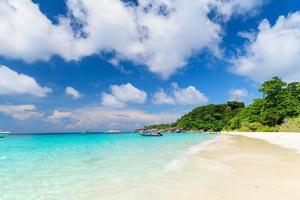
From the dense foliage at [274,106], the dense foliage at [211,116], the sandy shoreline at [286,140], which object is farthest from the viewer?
the dense foliage at [211,116]

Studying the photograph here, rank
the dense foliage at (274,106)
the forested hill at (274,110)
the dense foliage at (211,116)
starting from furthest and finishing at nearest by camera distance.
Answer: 1. the dense foliage at (211,116)
2. the dense foliage at (274,106)
3. the forested hill at (274,110)

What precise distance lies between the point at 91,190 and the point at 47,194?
3.57 ft

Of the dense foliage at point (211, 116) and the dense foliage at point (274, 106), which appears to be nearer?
the dense foliage at point (274, 106)

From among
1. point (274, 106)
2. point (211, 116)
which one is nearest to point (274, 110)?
point (274, 106)

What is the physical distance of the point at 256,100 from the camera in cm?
6194

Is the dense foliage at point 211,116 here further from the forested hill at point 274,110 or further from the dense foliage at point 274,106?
the dense foliage at point 274,106

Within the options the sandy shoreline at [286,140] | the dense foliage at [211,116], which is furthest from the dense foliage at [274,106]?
the dense foliage at [211,116]

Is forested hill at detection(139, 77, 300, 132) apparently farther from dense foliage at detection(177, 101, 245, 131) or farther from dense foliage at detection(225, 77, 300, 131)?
dense foliage at detection(177, 101, 245, 131)

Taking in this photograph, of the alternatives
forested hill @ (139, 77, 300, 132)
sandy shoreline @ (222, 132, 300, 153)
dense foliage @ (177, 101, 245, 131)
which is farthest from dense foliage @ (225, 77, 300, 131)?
→ dense foliage @ (177, 101, 245, 131)

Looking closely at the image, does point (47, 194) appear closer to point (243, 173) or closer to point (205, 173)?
point (205, 173)

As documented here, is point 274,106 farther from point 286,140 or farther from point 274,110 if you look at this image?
point 286,140

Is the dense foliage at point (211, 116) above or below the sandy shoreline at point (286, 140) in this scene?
above

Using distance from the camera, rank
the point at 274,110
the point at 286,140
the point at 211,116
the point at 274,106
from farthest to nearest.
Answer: the point at 211,116 → the point at 274,106 → the point at 274,110 → the point at 286,140

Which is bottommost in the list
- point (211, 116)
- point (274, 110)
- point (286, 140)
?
point (286, 140)
